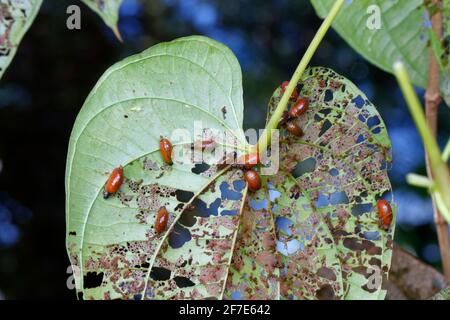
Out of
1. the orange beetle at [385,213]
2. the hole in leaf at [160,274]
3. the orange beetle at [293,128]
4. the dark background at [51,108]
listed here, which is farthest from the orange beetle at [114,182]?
the dark background at [51,108]

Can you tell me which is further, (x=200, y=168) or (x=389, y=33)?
(x=389, y=33)

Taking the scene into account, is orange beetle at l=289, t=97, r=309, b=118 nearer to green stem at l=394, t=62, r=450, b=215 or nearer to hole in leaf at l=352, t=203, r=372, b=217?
hole in leaf at l=352, t=203, r=372, b=217

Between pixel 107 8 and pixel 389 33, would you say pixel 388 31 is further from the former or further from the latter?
pixel 107 8

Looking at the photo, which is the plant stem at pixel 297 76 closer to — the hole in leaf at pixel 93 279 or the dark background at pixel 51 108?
the hole in leaf at pixel 93 279

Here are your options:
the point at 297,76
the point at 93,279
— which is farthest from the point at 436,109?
the point at 93,279

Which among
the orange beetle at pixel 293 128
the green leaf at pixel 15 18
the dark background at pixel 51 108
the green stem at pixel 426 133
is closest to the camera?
the green stem at pixel 426 133

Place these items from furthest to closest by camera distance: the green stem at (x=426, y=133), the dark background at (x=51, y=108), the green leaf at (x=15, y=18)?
the dark background at (x=51, y=108) → the green leaf at (x=15, y=18) → the green stem at (x=426, y=133)

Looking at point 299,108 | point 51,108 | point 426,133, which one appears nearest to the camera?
point 426,133
